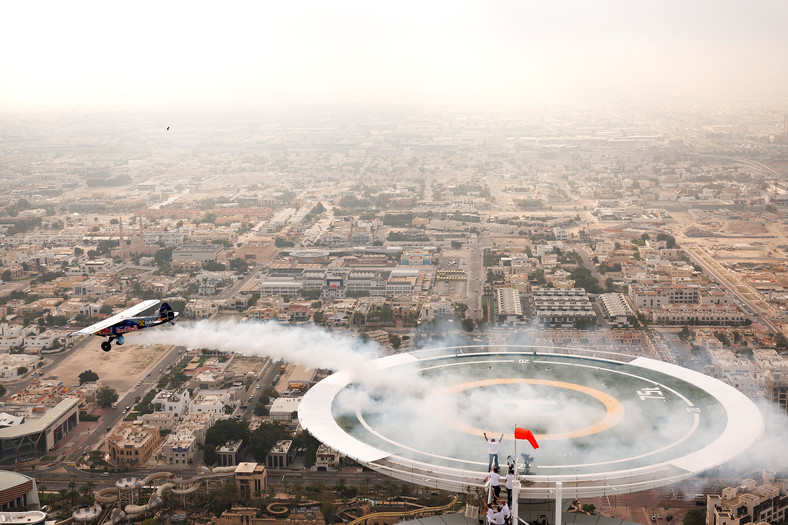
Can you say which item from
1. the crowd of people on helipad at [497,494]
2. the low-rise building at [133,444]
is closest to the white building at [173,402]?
the low-rise building at [133,444]

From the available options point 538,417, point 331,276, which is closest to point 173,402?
point 538,417

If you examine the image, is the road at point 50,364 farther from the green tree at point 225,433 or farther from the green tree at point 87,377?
the green tree at point 225,433

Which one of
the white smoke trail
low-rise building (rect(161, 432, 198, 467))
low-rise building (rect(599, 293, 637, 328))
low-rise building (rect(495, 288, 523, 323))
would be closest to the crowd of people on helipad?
the white smoke trail

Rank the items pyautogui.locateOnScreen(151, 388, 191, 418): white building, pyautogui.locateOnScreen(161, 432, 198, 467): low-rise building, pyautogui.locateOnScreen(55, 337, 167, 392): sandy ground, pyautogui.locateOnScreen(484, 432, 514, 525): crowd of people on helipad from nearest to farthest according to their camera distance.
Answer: pyautogui.locateOnScreen(484, 432, 514, 525): crowd of people on helipad < pyautogui.locateOnScreen(161, 432, 198, 467): low-rise building < pyautogui.locateOnScreen(151, 388, 191, 418): white building < pyautogui.locateOnScreen(55, 337, 167, 392): sandy ground

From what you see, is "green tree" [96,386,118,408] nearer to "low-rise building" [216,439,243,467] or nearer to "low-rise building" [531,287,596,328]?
"low-rise building" [216,439,243,467]

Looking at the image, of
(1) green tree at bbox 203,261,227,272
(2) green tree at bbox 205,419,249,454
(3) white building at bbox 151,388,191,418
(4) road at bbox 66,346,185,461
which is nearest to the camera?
(2) green tree at bbox 205,419,249,454

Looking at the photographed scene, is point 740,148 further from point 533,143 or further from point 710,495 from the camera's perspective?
point 710,495
